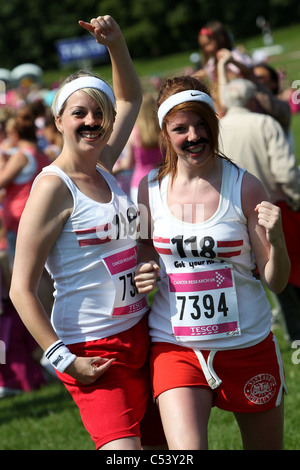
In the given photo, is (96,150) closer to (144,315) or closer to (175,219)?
(175,219)

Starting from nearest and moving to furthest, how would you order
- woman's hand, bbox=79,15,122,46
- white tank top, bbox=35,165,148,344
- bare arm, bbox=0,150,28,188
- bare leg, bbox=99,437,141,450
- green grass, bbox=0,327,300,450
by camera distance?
bare leg, bbox=99,437,141,450 → white tank top, bbox=35,165,148,344 → woman's hand, bbox=79,15,122,46 → green grass, bbox=0,327,300,450 → bare arm, bbox=0,150,28,188

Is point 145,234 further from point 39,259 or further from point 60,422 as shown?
point 60,422

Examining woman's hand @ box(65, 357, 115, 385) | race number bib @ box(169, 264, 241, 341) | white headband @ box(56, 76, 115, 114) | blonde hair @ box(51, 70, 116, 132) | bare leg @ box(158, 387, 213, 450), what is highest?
white headband @ box(56, 76, 115, 114)

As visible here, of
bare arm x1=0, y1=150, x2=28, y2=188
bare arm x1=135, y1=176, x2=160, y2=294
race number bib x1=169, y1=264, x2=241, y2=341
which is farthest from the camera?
bare arm x1=0, y1=150, x2=28, y2=188

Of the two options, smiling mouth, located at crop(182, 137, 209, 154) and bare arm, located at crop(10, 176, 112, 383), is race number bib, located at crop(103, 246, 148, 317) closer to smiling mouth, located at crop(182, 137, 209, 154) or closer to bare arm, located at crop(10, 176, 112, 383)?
bare arm, located at crop(10, 176, 112, 383)

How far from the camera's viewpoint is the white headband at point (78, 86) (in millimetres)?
3055

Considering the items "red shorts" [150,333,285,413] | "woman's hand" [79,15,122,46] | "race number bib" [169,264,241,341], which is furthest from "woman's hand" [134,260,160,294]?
"woman's hand" [79,15,122,46]

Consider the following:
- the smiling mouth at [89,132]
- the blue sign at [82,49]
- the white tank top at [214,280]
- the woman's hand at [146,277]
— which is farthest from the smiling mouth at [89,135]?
the blue sign at [82,49]

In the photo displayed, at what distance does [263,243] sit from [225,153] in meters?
2.75

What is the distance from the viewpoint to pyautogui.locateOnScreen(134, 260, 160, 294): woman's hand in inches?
120

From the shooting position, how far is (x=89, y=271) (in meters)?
3.01

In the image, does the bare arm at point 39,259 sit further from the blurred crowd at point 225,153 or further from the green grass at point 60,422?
the blurred crowd at point 225,153

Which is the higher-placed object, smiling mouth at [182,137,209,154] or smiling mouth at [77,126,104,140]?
smiling mouth at [77,126,104,140]

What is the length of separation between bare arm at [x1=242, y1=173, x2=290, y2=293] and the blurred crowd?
219 cm
